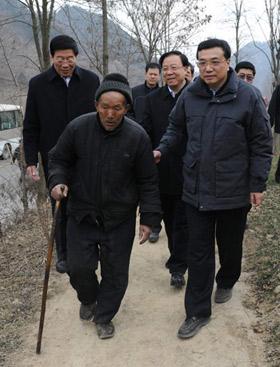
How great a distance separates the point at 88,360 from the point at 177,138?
180cm

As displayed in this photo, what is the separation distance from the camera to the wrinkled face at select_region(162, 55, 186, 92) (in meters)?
4.18

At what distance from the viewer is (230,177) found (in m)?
3.42

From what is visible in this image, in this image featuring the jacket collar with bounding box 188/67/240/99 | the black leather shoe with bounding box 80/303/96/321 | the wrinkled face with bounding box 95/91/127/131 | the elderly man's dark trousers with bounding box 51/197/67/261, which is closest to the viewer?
the wrinkled face with bounding box 95/91/127/131

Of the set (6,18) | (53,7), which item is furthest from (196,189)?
(6,18)

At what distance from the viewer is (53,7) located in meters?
7.81

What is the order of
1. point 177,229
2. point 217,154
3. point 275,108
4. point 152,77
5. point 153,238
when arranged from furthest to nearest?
point 275,108 < point 152,77 < point 153,238 < point 177,229 < point 217,154

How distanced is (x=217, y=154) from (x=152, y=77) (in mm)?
3699

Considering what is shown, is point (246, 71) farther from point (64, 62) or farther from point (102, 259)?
point (102, 259)

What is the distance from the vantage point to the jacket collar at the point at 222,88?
3.37m

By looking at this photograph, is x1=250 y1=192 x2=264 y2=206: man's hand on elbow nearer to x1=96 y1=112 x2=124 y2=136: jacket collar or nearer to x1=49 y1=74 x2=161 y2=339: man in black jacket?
x1=49 y1=74 x2=161 y2=339: man in black jacket

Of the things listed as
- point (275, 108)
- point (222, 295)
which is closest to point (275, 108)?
point (275, 108)

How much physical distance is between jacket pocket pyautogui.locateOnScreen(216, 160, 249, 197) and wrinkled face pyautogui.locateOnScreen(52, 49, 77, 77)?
1718mm

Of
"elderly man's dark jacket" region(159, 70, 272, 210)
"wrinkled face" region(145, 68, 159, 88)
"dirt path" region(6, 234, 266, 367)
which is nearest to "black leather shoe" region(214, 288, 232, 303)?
"dirt path" region(6, 234, 266, 367)

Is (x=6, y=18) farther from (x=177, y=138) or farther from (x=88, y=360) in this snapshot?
(x=88, y=360)
